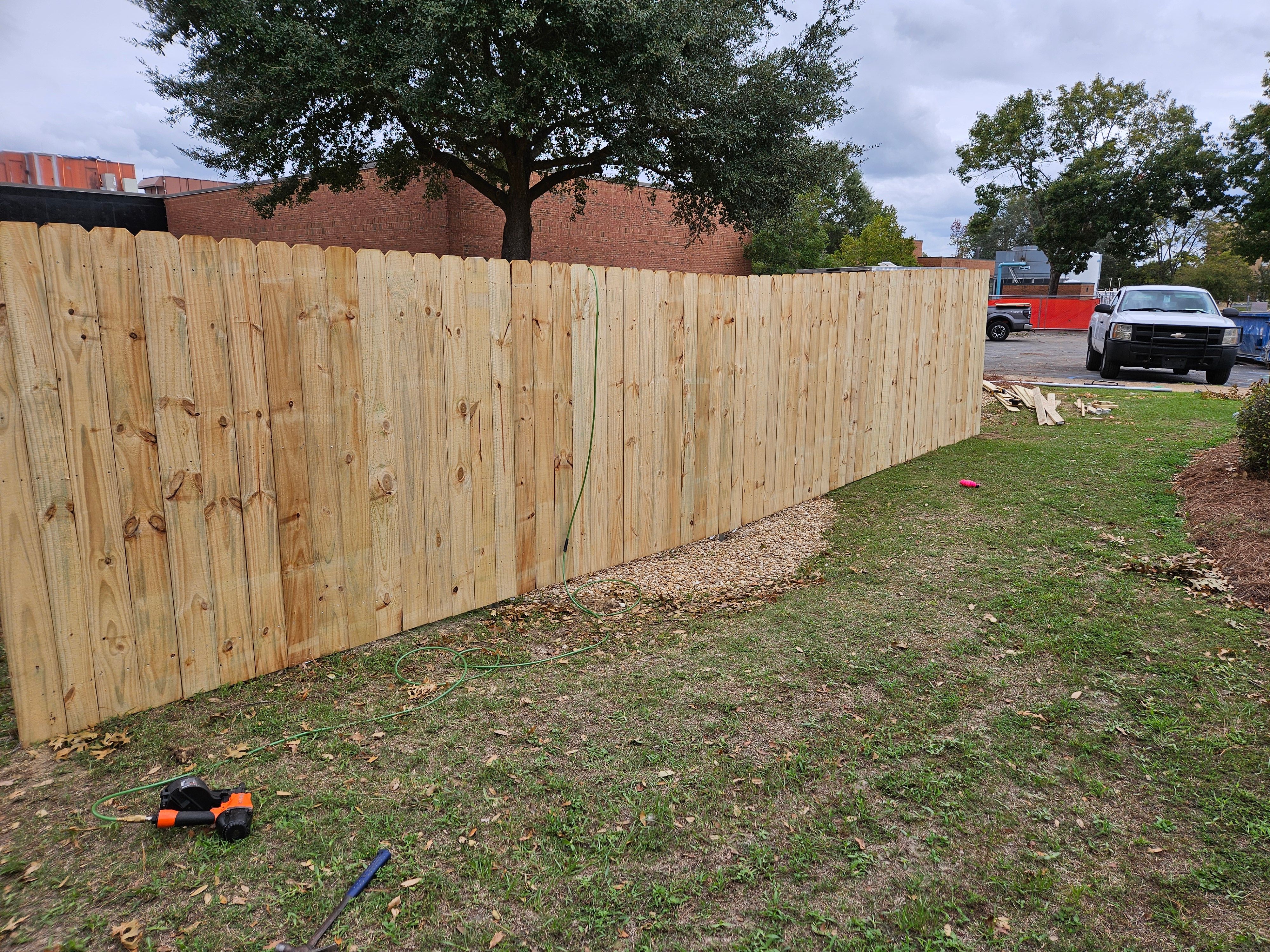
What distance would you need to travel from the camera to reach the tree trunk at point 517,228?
18641 mm

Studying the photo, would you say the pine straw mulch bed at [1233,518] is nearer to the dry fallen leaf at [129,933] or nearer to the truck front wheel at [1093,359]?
the dry fallen leaf at [129,933]

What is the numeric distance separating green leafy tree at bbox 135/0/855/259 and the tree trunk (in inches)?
1.6

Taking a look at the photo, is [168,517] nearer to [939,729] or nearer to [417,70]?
[939,729]

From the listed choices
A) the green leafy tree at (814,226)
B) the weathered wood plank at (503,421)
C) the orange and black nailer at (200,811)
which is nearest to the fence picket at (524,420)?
the weathered wood plank at (503,421)

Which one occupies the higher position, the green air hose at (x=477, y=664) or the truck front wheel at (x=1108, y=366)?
the truck front wheel at (x=1108, y=366)

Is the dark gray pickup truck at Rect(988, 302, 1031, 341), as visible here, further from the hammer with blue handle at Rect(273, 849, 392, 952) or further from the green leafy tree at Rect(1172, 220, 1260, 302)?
the green leafy tree at Rect(1172, 220, 1260, 302)

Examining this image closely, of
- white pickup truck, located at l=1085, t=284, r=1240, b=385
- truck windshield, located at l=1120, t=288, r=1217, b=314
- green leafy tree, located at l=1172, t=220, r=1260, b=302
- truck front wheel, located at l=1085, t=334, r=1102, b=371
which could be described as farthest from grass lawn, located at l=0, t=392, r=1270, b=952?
green leafy tree, located at l=1172, t=220, r=1260, b=302

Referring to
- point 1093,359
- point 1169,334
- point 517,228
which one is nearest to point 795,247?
point 517,228

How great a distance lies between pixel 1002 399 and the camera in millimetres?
11500

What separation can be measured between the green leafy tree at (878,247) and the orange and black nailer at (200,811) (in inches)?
1642

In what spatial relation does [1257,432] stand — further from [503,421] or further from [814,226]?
[814,226]

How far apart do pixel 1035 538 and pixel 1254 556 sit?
4.13ft

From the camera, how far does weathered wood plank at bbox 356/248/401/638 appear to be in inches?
147

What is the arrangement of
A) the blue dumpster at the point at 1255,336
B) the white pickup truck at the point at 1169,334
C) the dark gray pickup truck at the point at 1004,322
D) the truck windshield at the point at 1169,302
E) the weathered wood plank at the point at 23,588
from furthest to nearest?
the dark gray pickup truck at the point at 1004,322
the blue dumpster at the point at 1255,336
the truck windshield at the point at 1169,302
the white pickup truck at the point at 1169,334
the weathered wood plank at the point at 23,588
